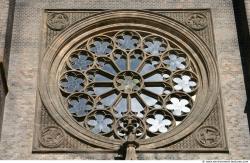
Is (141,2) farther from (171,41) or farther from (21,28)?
(21,28)

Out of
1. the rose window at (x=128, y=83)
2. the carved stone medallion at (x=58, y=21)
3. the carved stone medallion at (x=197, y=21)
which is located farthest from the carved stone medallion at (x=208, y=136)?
the carved stone medallion at (x=58, y=21)

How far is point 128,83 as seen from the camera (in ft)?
62.8

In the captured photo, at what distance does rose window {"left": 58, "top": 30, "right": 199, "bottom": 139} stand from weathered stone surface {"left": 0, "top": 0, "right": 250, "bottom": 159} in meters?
0.81

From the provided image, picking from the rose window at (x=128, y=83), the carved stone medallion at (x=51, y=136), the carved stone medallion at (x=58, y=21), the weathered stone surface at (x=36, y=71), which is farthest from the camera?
the carved stone medallion at (x=58, y=21)

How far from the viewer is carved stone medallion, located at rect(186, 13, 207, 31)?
65.8 feet

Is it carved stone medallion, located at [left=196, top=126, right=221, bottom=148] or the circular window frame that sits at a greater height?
the circular window frame

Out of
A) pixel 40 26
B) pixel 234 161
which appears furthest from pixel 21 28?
pixel 234 161

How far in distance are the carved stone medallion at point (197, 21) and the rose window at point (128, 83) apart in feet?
2.37

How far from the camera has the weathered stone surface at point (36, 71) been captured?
17.5 meters

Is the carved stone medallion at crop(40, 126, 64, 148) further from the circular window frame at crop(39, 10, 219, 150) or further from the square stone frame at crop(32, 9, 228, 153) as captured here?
the circular window frame at crop(39, 10, 219, 150)

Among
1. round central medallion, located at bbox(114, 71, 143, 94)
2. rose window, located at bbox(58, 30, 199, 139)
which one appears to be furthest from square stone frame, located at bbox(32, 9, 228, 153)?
round central medallion, located at bbox(114, 71, 143, 94)

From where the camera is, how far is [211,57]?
1941 cm

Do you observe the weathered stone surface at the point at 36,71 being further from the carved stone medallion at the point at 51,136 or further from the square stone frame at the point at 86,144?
the carved stone medallion at the point at 51,136

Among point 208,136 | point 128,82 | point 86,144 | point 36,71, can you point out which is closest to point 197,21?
point 128,82
